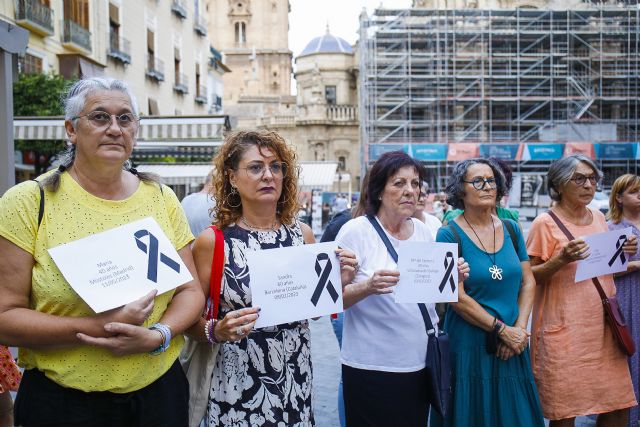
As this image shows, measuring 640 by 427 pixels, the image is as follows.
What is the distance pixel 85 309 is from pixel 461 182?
242 centimetres

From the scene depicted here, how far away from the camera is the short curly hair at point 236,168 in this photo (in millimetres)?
3004

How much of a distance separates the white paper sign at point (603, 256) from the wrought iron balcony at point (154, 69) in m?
22.5

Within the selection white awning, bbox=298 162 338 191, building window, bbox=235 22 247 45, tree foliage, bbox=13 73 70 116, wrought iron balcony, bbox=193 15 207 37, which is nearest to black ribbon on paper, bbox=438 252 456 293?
tree foliage, bbox=13 73 70 116

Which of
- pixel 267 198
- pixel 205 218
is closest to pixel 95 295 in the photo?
pixel 267 198

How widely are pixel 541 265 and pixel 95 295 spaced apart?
2.95 metres

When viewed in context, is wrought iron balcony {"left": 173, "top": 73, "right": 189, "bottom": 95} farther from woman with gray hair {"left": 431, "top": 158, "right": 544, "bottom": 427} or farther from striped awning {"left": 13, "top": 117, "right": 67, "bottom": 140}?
woman with gray hair {"left": 431, "top": 158, "right": 544, "bottom": 427}

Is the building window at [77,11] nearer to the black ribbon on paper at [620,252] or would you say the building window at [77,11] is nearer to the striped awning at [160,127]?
the striped awning at [160,127]

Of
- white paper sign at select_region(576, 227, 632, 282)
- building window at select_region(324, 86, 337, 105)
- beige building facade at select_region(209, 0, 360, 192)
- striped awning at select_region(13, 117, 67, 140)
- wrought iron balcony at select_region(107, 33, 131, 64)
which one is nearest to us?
white paper sign at select_region(576, 227, 632, 282)

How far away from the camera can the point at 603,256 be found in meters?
4.14

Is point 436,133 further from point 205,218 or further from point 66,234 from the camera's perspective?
point 66,234

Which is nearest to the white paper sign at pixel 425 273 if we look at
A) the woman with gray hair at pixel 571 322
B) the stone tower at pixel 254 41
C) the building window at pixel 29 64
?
the woman with gray hair at pixel 571 322

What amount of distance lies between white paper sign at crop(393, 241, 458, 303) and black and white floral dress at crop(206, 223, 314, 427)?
2.10ft

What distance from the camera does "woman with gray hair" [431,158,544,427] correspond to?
142 inches

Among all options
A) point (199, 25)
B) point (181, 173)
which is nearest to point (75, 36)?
point (181, 173)
